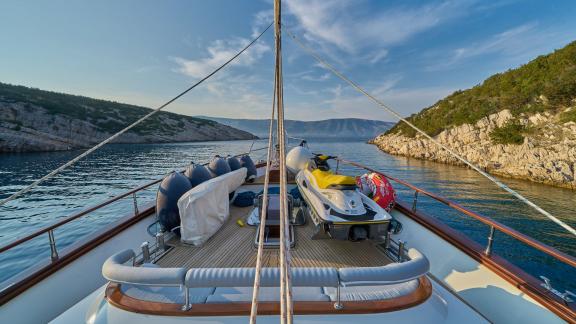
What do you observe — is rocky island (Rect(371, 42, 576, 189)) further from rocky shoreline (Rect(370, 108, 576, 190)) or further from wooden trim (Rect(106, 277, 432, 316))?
wooden trim (Rect(106, 277, 432, 316))

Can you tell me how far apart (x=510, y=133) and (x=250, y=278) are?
3594 cm

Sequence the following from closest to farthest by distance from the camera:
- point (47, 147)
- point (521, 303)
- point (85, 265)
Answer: point (521, 303)
point (85, 265)
point (47, 147)

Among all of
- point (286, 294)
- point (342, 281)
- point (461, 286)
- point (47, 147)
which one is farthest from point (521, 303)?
point (47, 147)

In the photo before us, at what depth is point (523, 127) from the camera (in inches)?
1040

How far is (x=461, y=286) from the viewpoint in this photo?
3291mm

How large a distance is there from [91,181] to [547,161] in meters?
40.8

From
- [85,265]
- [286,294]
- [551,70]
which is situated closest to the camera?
[286,294]

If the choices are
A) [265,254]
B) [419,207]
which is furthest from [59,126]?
[419,207]

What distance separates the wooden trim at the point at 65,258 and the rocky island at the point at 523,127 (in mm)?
28283

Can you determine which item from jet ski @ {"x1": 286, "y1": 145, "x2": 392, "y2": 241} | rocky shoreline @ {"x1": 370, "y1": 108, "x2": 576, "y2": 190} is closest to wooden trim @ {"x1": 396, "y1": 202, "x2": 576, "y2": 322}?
jet ski @ {"x1": 286, "y1": 145, "x2": 392, "y2": 241}

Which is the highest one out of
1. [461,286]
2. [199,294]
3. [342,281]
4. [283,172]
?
[283,172]

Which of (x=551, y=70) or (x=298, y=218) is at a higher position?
(x=551, y=70)

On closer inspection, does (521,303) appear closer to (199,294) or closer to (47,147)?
(199,294)

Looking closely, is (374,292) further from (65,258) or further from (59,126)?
(59,126)
